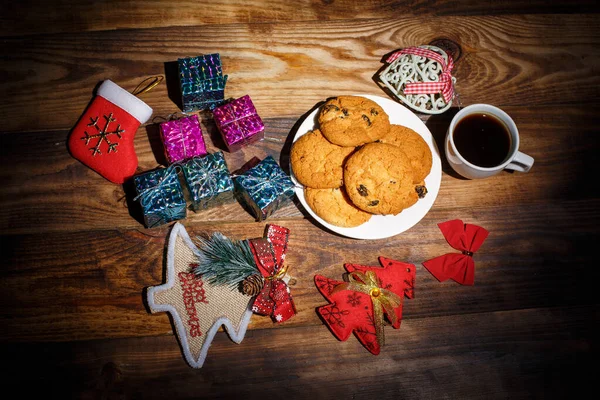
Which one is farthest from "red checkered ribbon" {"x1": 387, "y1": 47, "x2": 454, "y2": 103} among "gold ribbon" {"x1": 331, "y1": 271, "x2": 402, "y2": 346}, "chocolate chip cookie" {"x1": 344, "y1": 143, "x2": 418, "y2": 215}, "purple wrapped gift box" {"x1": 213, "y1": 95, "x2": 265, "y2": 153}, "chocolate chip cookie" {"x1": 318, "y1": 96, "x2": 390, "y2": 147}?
"gold ribbon" {"x1": 331, "y1": 271, "x2": 402, "y2": 346}

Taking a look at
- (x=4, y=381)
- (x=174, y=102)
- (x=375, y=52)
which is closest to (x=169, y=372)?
(x=4, y=381)

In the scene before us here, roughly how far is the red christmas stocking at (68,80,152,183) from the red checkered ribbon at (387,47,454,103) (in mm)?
968

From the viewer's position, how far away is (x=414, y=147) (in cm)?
141

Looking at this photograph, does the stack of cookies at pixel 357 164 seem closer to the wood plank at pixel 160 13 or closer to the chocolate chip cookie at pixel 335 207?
the chocolate chip cookie at pixel 335 207

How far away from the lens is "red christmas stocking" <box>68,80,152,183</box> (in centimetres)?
150

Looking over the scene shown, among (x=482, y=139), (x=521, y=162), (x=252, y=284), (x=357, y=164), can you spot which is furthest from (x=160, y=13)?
(x=521, y=162)

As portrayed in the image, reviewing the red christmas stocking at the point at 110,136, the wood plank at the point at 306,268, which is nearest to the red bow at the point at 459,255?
the wood plank at the point at 306,268

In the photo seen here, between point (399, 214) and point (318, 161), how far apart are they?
33cm

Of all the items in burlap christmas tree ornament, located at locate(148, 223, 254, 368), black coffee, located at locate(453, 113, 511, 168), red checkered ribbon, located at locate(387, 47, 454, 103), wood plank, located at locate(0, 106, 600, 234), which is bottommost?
burlap christmas tree ornament, located at locate(148, 223, 254, 368)

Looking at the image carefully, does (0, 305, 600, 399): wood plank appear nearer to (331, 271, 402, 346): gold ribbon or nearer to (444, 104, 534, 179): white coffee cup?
(331, 271, 402, 346): gold ribbon

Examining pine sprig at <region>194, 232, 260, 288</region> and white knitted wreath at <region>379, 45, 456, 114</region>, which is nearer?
pine sprig at <region>194, 232, 260, 288</region>

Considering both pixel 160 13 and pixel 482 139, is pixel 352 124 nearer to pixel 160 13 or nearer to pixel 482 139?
pixel 482 139

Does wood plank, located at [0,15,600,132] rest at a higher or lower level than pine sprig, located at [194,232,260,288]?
higher

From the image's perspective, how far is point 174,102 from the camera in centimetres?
160
